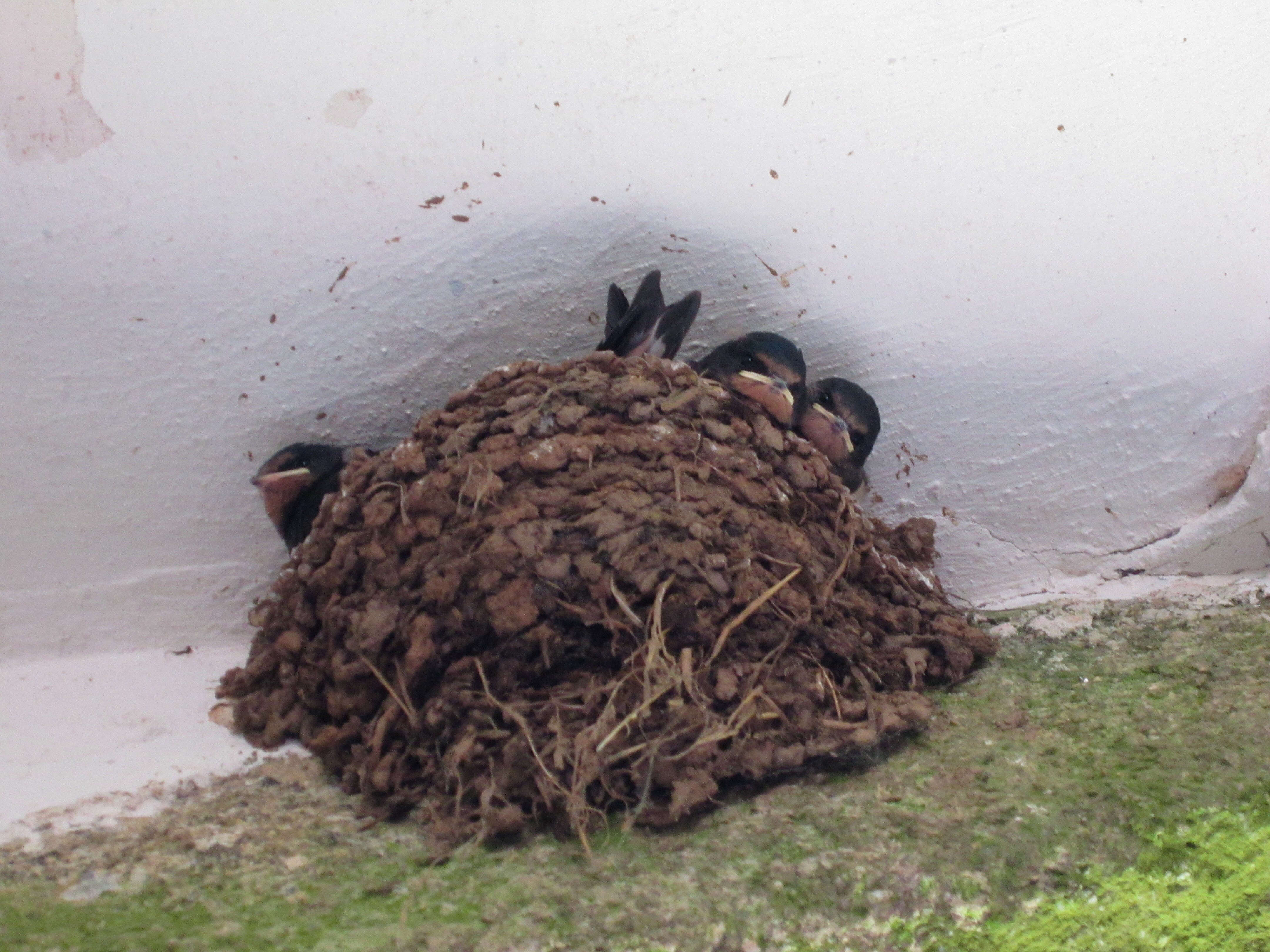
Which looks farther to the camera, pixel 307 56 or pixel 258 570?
pixel 258 570

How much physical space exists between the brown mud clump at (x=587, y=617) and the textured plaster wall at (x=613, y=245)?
0.89ft

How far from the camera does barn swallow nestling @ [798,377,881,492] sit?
2301 millimetres

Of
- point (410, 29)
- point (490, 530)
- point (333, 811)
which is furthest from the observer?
point (410, 29)

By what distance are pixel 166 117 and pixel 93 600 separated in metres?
0.96

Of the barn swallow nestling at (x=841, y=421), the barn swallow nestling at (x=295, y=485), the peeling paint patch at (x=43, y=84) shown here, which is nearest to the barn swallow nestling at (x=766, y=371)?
the barn swallow nestling at (x=841, y=421)

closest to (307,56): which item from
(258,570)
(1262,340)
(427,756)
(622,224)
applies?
(622,224)

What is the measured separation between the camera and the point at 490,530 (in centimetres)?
181

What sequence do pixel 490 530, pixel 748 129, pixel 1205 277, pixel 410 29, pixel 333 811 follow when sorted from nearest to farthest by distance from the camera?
pixel 333 811 → pixel 490 530 → pixel 410 29 → pixel 748 129 → pixel 1205 277

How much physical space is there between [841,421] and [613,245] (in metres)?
0.65

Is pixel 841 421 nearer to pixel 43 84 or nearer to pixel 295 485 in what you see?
pixel 295 485

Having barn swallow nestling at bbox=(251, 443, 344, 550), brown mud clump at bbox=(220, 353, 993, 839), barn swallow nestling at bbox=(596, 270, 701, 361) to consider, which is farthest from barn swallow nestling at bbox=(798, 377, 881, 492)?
barn swallow nestling at bbox=(251, 443, 344, 550)

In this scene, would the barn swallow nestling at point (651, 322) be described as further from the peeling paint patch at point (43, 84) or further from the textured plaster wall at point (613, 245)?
the peeling paint patch at point (43, 84)

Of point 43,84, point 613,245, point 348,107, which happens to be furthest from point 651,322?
point 43,84

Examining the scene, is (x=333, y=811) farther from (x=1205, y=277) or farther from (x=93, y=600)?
(x=1205, y=277)
